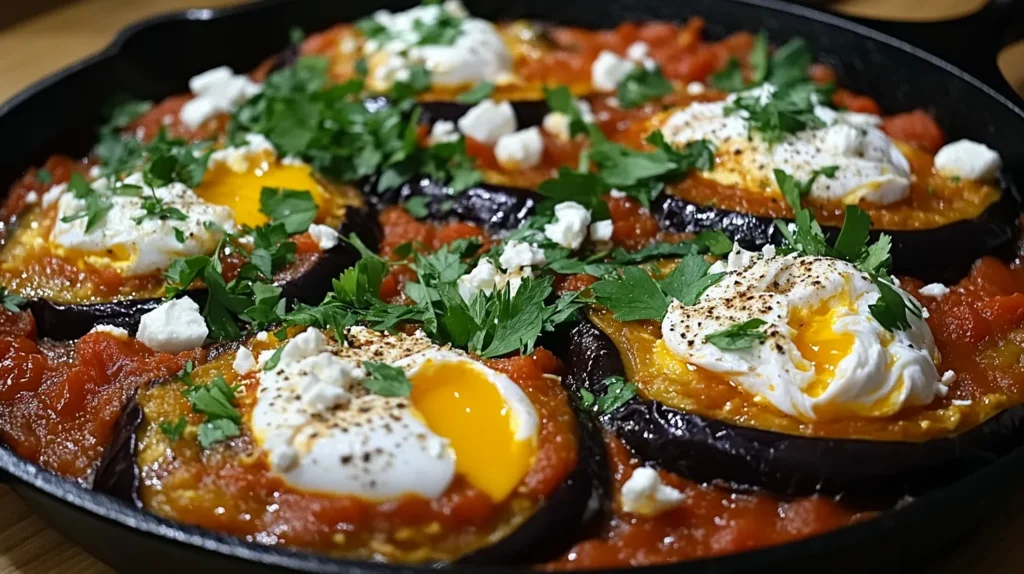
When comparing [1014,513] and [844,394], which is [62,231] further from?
[1014,513]

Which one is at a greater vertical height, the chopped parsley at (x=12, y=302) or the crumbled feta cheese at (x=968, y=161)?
the chopped parsley at (x=12, y=302)

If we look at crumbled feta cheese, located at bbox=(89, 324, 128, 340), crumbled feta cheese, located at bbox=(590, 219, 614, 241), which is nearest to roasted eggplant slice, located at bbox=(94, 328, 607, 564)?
crumbled feta cheese, located at bbox=(89, 324, 128, 340)

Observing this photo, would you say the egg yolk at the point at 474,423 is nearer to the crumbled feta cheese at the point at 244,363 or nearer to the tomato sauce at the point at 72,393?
the crumbled feta cheese at the point at 244,363

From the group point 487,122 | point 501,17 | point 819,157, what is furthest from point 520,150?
point 501,17

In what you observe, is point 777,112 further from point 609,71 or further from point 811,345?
point 811,345

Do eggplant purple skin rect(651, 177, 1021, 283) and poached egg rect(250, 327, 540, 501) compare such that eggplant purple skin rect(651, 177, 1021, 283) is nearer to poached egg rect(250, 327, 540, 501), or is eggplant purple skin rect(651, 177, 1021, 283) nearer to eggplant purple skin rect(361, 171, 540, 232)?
eggplant purple skin rect(361, 171, 540, 232)

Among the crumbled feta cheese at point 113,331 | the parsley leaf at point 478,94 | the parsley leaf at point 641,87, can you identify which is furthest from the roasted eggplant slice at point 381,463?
the parsley leaf at point 641,87
